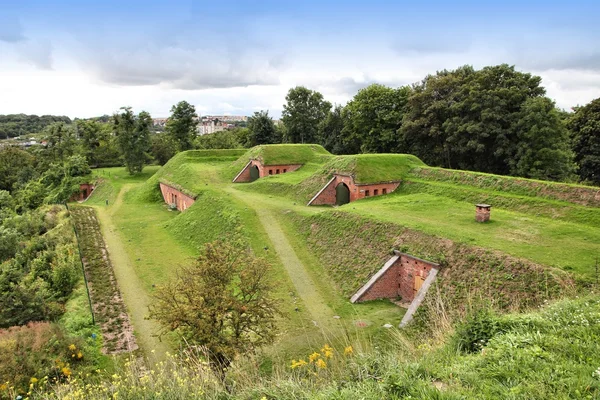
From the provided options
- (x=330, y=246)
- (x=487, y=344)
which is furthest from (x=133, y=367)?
(x=330, y=246)

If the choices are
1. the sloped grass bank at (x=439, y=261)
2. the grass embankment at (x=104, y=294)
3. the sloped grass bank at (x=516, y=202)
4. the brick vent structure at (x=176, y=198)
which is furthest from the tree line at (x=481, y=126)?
the grass embankment at (x=104, y=294)

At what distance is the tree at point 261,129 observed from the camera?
2110 inches

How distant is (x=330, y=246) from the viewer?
736 inches

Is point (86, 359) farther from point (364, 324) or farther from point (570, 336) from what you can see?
point (570, 336)

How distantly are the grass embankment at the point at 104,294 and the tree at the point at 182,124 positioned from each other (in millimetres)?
24731

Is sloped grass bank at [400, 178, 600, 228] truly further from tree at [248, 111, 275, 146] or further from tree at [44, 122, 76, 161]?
tree at [44, 122, 76, 161]

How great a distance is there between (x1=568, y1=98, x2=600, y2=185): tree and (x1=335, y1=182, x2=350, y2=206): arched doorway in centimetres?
2100

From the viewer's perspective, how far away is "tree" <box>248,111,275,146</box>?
2110 inches

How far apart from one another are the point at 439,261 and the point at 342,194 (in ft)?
41.3

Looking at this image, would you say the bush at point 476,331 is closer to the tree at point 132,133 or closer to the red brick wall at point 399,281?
the red brick wall at point 399,281

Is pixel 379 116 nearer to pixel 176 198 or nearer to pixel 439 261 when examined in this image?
pixel 176 198

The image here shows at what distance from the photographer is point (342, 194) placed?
26.4m

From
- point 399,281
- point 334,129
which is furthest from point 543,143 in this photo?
point 334,129

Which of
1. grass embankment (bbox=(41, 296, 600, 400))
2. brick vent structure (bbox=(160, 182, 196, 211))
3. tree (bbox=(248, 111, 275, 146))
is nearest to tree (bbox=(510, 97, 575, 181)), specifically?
grass embankment (bbox=(41, 296, 600, 400))
